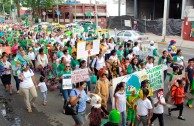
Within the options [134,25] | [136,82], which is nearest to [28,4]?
[134,25]

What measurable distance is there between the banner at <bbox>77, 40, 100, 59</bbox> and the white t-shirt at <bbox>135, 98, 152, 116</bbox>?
11.0 feet

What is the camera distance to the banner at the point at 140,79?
6.33 m

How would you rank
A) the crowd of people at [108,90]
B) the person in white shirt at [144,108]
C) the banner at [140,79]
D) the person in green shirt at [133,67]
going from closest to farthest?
the crowd of people at [108,90] → the person in white shirt at [144,108] → the banner at [140,79] → the person in green shirt at [133,67]

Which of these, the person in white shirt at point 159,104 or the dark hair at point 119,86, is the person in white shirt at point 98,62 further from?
the person in white shirt at point 159,104

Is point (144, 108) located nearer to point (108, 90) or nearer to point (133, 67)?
point (108, 90)

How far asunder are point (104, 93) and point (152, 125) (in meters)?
1.44

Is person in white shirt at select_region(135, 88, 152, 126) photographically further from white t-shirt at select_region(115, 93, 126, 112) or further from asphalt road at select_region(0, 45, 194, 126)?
asphalt road at select_region(0, 45, 194, 126)

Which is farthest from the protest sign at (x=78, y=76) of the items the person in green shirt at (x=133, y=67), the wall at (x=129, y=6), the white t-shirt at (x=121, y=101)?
the wall at (x=129, y=6)

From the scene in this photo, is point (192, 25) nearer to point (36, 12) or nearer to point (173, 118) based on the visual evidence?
point (173, 118)

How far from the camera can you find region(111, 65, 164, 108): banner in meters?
6.33

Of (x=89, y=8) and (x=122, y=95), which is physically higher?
(x=89, y=8)

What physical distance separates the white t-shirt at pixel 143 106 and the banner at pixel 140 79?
857 millimetres

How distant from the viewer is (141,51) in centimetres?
1178

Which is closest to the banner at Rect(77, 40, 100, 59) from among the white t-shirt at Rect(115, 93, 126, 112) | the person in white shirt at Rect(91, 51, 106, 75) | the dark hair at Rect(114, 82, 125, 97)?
the person in white shirt at Rect(91, 51, 106, 75)
